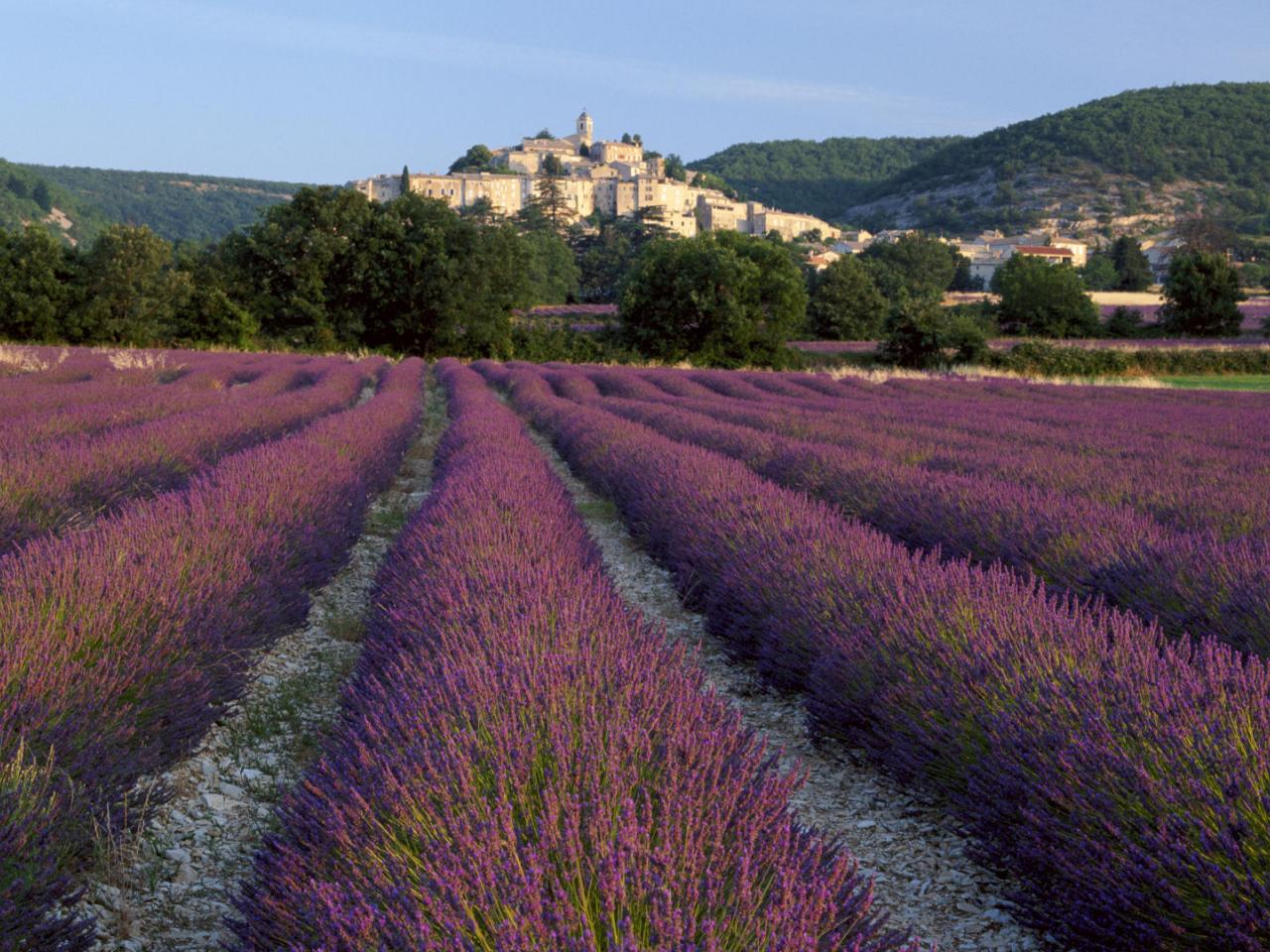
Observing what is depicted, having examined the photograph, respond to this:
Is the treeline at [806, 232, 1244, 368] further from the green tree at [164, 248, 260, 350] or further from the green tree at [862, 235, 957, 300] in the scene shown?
the green tree at [862, 235, 957, 300]

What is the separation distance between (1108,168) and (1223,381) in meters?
113

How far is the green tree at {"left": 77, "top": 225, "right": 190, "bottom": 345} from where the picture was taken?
1198 inches

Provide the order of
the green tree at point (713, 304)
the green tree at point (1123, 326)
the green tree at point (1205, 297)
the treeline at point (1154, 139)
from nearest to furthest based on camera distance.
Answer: the green tree at point (713, 304) < the green tree at point (1205, 297) < the green tree at point (1123, 326) < the treeline at point (1154, 139)

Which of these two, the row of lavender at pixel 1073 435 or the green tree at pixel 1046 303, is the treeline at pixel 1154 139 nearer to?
the green tree at pixel 1046 303

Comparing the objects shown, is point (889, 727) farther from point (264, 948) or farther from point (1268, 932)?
point (264, 948)

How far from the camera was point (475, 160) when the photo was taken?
491 feet

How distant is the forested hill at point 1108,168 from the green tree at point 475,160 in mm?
60402

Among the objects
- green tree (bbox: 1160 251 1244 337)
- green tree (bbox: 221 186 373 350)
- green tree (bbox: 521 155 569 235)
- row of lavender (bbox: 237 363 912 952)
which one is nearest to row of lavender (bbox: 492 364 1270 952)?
row of lavender (bbox: 237 363 912 952)

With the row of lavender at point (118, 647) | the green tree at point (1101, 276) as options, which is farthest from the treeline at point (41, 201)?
the row of lavender at point (118, 647)

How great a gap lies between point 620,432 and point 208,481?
436 cm

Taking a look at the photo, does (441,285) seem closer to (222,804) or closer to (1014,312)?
(1014,312)

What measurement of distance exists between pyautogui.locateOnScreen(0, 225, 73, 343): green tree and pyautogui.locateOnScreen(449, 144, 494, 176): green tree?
123 m

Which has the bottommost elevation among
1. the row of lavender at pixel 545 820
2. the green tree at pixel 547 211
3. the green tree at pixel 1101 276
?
the row of lavender at pixel 545 820

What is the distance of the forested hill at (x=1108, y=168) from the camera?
113 meters
